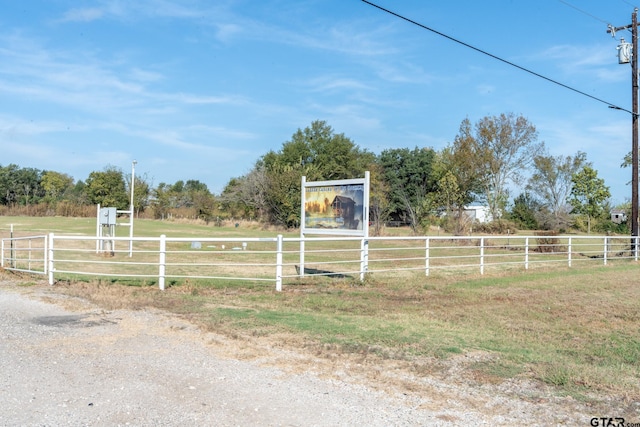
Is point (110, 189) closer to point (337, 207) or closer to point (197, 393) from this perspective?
point (337, 207)

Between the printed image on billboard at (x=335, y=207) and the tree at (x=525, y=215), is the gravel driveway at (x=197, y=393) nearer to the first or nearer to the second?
the printed image on billboard at (x=335, y=207)

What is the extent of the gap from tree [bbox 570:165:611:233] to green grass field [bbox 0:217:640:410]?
45389 mm

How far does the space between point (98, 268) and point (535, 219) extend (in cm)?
5038

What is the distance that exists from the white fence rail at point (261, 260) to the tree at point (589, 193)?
30019mm

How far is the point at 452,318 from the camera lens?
8625 mm

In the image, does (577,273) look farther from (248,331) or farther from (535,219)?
(535,219)

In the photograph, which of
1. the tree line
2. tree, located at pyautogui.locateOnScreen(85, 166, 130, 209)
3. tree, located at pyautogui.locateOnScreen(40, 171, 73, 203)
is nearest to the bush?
the tree line

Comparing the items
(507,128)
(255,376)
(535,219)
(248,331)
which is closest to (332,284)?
(248,331)

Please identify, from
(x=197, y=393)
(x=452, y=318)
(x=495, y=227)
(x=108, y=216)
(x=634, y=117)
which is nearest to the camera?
(x=197, y=393)

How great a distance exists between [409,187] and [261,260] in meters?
49.2

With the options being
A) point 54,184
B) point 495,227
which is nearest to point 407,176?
point 495,227

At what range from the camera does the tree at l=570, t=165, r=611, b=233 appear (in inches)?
2153

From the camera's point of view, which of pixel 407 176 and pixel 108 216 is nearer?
pixel 108 216

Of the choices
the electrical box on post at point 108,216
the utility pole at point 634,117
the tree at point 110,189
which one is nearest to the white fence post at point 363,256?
the electrical box on post at point 108,216
